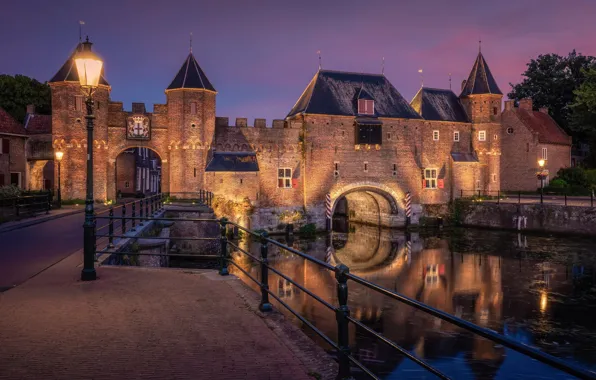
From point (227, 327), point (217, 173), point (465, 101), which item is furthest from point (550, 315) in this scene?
point (465, 101)

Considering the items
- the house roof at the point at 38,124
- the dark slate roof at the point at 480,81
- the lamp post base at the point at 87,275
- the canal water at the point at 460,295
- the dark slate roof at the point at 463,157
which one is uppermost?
the dark slate roof at the point at 480,81

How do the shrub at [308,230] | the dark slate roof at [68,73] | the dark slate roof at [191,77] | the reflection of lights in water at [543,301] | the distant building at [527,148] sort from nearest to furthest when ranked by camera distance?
the reflection of lights in water at [543,301] < the dark slate roof at [68,73] < the dark slate roof at [191,77] < the shrub at [308,230] < the distant building at [527,148]

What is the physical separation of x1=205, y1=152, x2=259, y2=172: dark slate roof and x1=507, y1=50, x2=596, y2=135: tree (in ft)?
121

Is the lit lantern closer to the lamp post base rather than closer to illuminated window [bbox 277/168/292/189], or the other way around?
the lamp post base

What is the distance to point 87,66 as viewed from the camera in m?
8.28

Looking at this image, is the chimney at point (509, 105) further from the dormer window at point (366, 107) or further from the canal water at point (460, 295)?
the dormer window at point (366, 107)

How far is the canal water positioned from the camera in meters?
11.1

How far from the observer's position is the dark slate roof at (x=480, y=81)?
39.2 meters

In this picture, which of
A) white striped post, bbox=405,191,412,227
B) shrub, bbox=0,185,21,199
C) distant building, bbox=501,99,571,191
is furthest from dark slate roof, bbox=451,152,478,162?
shrub, bbox=0,185,21,199

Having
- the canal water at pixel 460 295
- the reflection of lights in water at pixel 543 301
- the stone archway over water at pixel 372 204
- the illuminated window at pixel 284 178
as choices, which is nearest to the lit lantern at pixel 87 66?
the canal water at pixel 460 295

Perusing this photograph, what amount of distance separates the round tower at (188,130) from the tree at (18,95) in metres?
20.0

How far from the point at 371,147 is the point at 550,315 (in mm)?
22068

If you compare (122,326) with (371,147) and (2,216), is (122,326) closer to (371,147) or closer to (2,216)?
(2,216)

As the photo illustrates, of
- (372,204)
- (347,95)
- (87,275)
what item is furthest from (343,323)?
(372,204)
